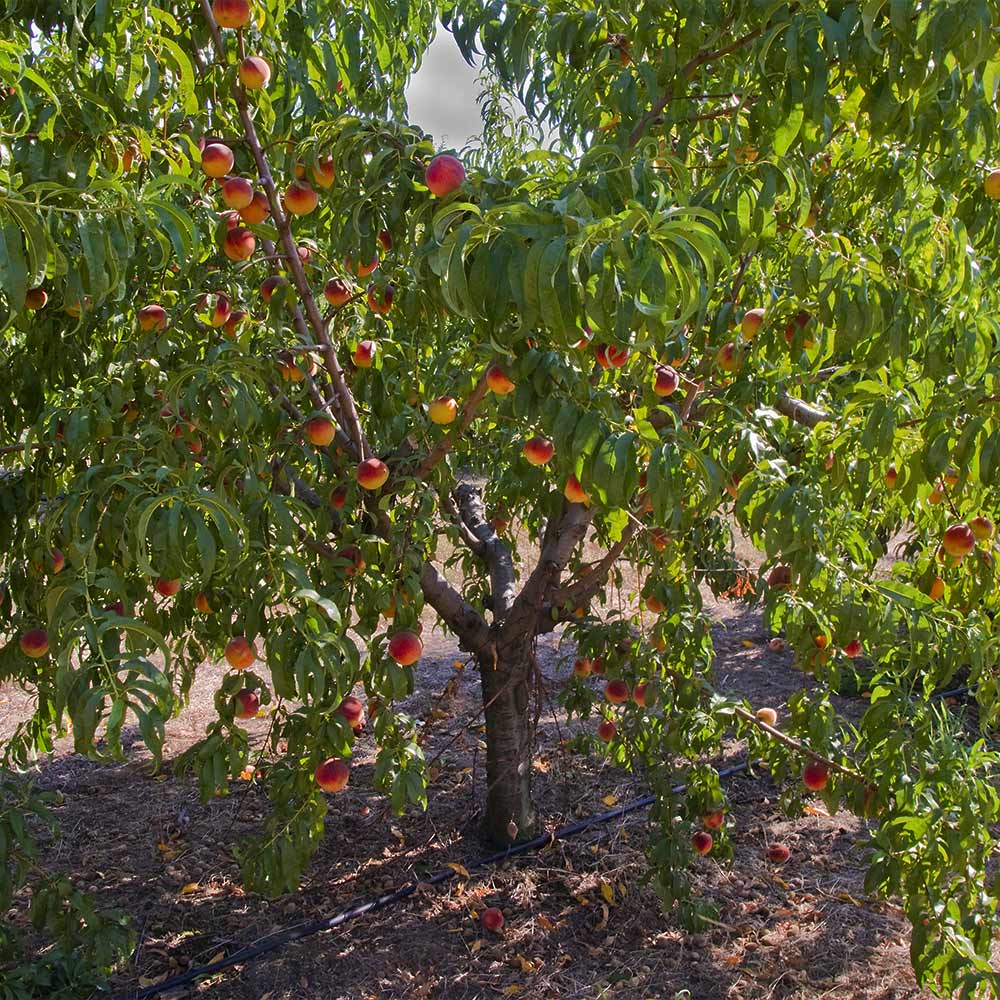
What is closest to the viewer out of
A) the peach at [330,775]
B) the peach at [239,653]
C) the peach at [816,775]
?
the peach at [239,653]

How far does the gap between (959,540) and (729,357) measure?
0.68 metres

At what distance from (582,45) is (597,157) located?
60 cm

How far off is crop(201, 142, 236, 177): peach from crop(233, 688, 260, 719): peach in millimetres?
1071

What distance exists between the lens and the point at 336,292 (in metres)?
2.25

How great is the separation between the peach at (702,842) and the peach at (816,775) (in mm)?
443

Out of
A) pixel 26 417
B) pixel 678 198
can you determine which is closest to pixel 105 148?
pixel 26 417

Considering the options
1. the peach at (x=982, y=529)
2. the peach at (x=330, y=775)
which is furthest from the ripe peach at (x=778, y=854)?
the peach at (x=330, y=775)

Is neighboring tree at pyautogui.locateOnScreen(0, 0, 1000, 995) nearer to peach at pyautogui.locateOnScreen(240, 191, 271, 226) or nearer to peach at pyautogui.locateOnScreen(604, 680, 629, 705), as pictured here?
peach at pyautogui.locateOnScreen(240, 191, 271, 226)

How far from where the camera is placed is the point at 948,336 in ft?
6.23

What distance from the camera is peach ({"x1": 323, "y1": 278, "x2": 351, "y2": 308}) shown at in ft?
7.36

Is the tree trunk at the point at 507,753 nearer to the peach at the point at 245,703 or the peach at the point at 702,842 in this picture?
the peach at the point at 702,842

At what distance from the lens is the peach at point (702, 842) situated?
9.23 ft

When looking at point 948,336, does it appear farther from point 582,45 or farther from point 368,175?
point 368,175

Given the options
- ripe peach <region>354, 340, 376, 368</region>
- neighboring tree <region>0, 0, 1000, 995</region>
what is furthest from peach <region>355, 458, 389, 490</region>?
ripe peach <region>354, 340, 376, 368</region>
